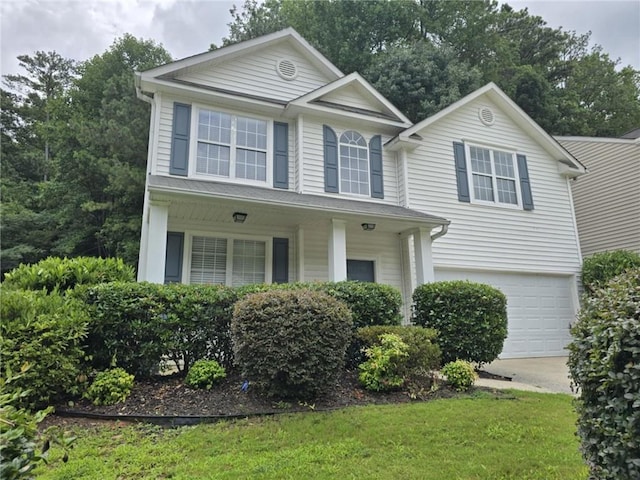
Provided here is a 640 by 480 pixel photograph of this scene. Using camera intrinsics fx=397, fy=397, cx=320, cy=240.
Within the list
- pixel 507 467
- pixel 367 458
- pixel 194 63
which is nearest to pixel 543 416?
pixel 507 467

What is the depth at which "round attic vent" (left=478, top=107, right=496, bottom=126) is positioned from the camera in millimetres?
11656

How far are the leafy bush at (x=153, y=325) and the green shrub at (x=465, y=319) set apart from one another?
3.81 meters

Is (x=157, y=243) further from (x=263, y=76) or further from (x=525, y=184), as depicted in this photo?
(x=525, y=184)

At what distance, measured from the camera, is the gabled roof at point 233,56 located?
29.3ft

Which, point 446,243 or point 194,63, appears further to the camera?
point 446,243

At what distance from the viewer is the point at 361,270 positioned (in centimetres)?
962

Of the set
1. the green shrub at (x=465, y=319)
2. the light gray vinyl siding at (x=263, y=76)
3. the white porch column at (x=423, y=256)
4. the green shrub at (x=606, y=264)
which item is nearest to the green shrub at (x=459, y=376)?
the green shrub at (x=465, y=319)

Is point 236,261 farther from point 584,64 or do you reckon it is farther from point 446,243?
point 584,64

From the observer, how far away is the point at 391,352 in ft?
17.0

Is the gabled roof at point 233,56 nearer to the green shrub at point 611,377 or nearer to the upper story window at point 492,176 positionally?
the upper story window at point 492,176

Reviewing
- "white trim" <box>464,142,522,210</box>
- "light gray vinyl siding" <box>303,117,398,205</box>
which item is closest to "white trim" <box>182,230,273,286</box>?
"light gray vinyl siding" <box>303,117,398,205</box>

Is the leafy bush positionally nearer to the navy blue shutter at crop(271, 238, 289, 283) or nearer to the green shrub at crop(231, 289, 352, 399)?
the green shrub at crop(231, 289, 352, 399)

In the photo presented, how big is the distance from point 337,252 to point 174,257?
11.1ft

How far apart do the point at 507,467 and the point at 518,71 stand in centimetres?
2141
